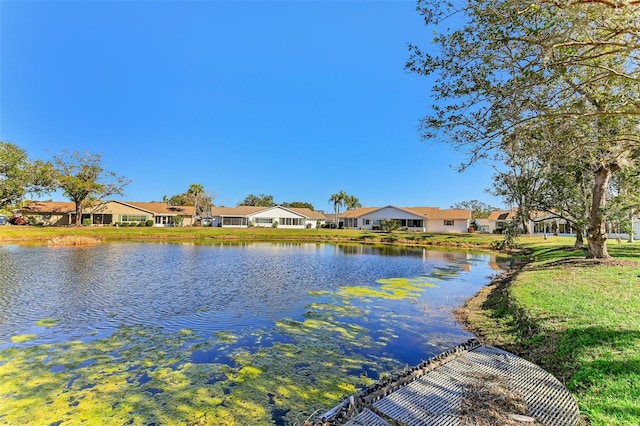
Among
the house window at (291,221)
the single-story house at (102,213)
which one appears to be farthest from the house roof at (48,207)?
the house window at (291,221)

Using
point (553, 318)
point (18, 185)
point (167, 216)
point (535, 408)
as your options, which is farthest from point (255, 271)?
point (167, 216)

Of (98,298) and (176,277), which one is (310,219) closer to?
(176,277)

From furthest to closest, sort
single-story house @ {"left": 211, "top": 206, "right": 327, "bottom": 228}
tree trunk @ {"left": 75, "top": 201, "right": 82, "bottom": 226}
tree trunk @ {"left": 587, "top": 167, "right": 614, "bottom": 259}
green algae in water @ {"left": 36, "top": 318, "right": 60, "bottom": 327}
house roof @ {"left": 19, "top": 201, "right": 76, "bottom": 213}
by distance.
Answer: single-story house @ {"left": 211, "top": 206, "right": 327, "bottom": 228} → house roof @ {"left": 19, "top": 201, "right": 76, "bottom": 213} → tree trunk @ {"left": 75, "top": 201, "right": 82, "bottom": 226} → tree trunk @ {"left": 587, "top": 167, "right": 614, "bottom": 259} → green algae in water @ {"left": 36, "top": 318, "right": 60, "bottom": 327}

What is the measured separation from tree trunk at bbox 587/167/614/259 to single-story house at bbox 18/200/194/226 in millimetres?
60938

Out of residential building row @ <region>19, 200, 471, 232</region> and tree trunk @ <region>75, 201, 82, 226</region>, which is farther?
residential building row @ <region>19, 200, 471, 232</region>

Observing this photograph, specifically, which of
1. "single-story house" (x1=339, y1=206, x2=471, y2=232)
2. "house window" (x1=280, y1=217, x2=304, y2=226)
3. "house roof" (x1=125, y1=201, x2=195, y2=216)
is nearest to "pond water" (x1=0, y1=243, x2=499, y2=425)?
"single-story house" (x1=339, y1=206, x2=471, y2=232)

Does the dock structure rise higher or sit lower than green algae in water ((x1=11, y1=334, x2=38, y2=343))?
higher

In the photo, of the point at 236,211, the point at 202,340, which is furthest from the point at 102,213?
the point at 202,340

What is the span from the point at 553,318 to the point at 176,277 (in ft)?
53.5

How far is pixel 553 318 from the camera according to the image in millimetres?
8461

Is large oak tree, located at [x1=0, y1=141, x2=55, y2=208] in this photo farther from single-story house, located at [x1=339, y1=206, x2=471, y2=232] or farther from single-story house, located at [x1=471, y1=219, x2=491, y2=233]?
single-story house, located at [x1=471, y1=219, x2=491, y2=233]

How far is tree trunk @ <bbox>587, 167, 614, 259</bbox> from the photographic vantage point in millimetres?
16453

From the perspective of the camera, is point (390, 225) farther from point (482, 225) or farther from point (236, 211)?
point (236, 211)

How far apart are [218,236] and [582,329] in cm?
4441
